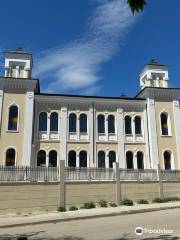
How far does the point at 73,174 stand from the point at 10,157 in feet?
29.7

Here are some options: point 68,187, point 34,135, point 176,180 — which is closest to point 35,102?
point 34,135

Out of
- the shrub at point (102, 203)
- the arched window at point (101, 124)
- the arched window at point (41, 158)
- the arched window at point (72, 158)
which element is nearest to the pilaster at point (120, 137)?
the arched window at point (101, 124)

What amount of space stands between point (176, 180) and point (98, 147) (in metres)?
8.49

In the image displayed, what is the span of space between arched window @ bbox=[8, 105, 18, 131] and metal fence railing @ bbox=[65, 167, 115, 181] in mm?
9639

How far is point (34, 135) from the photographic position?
88.4 feet

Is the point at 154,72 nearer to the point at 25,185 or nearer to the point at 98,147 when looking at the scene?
the point at 98,147

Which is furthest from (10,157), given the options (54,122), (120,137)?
(120,137)

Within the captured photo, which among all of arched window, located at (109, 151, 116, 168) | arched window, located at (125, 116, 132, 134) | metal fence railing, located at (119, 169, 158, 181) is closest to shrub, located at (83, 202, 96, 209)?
metal fence railing, located at (119, 169, 158, 181)

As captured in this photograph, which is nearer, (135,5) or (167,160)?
(135,5)

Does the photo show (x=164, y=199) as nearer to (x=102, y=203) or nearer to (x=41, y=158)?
(x=102, y=203)

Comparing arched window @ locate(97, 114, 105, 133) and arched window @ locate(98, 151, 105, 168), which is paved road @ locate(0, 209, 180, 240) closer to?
arched window @ locate(98, 151, 105, 168)

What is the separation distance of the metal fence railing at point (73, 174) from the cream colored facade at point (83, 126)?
7.22m

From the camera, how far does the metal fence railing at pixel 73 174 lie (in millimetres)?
17359

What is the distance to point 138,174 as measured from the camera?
20297 millimetres
